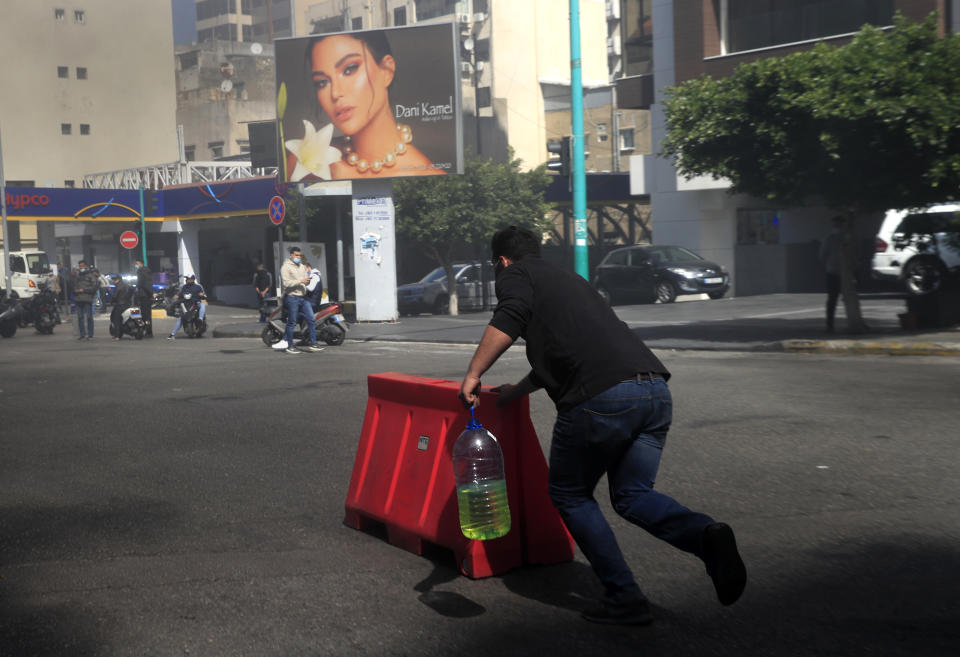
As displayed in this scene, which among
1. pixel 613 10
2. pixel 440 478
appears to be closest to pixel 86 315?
pixel 440 478

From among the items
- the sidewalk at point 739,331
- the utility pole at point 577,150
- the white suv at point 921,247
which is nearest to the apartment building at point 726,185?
the sidewalk at point 739,331

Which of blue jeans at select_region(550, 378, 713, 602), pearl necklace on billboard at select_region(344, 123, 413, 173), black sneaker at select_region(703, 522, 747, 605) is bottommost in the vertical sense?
black sneaker at select_region(703, 522, 747, 605)

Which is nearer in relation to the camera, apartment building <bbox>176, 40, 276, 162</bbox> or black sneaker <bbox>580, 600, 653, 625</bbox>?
black sneaker <bbox>580, 600, 653, 625</bbox>

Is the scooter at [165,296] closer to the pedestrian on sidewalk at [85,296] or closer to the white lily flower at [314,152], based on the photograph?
the pedestrian on sidewalk at [85,296]

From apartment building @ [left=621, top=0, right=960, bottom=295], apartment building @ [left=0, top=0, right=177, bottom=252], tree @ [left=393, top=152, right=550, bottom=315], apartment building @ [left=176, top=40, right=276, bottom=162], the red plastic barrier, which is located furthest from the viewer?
apartment building @ [left=176, top=40, right=276, bottom=162]

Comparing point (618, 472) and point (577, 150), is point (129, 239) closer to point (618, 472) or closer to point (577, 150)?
point (577, 150)

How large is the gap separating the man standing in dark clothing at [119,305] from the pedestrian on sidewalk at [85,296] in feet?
1.73

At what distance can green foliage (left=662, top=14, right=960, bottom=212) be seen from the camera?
14.2m

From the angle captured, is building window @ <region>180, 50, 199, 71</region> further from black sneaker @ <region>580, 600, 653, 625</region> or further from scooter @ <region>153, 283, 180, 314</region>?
black sneaker @ <region>580, 600, 653, 625</region>

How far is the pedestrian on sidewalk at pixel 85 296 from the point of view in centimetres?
2473

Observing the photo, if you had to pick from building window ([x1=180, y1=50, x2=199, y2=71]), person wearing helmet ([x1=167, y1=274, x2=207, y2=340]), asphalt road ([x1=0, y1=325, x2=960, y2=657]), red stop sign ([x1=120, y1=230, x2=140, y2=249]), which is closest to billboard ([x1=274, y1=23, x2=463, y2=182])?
person wearing helmet ([x1=167, y1=274, x2=207, y2=340])

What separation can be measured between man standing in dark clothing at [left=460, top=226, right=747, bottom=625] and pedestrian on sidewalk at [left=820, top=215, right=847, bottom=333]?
12874 millimetres

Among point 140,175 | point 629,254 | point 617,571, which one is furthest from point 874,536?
point 140,175

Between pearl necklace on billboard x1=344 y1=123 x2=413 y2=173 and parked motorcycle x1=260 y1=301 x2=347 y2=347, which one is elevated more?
pearl necklace on billboard x1=344 y1=123 x2=413 y2=173
